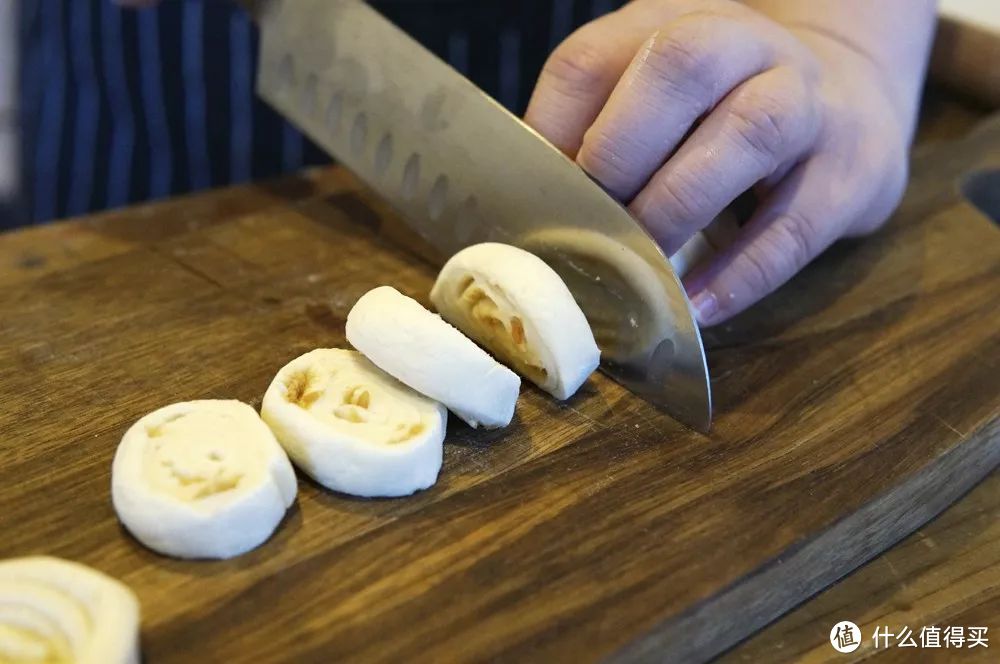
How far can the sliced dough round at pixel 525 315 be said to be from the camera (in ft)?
Answer: 3.44

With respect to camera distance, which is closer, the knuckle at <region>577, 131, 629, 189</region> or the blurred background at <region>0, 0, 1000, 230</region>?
the knuckle at <region>577, 131, 629, 189</region>

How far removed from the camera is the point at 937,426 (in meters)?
1.09

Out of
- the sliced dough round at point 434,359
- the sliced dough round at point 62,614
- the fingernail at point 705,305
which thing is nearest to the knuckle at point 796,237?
the fingernail at point 705,305

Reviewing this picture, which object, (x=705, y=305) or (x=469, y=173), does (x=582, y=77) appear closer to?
(x=469, y=173)

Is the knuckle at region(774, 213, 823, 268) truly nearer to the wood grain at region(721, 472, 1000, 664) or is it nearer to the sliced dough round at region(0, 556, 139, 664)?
the wood grain at region(721, 472, 1000, 664)

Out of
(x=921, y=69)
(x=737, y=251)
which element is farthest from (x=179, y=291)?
(x=921, y=69)

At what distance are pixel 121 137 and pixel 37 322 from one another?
69 centimetres

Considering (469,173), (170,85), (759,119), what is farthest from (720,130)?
(170,85)

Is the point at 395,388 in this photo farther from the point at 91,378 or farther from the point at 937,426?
the point at 937,426

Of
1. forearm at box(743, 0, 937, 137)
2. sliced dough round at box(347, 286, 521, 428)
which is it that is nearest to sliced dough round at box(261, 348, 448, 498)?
sliced dough round at box(347, 286, 521, 428)

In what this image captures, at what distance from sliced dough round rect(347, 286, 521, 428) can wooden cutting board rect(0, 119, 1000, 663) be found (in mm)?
65

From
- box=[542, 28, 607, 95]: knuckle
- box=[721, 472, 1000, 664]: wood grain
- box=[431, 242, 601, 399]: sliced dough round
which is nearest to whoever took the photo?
box=[721, 472, 1000, 664]: wood grain

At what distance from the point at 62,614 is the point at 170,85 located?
121 cm

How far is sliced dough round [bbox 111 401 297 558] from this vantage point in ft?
2.72
